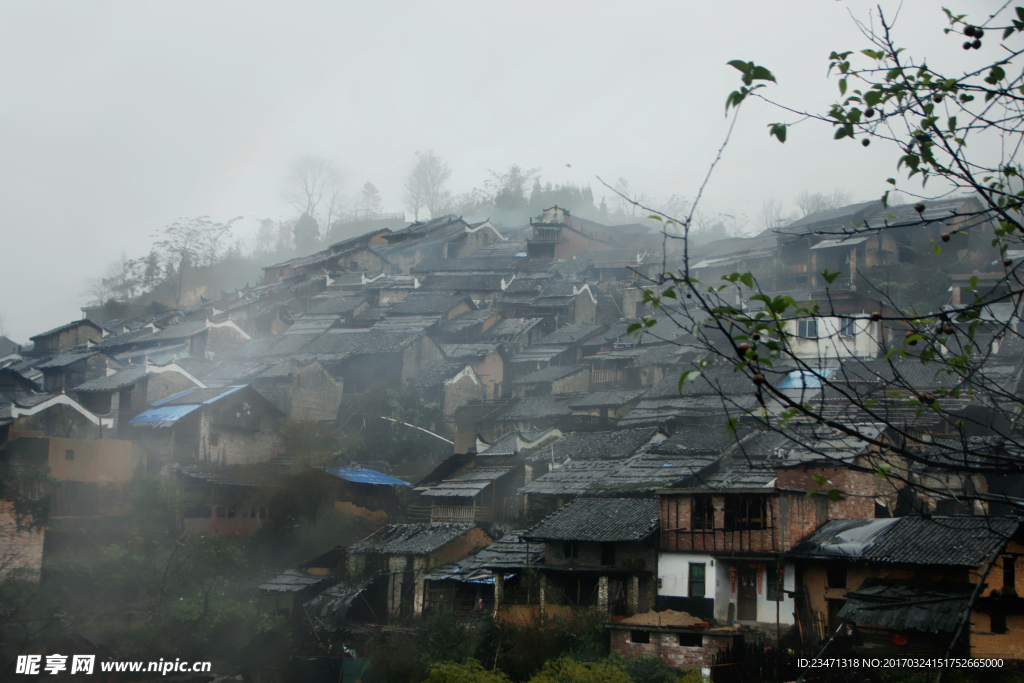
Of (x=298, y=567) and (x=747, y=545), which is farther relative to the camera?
(x=298, y=567)

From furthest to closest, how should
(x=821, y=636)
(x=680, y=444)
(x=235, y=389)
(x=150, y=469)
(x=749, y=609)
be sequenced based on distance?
(x=235, y=389) < (x=150, y=469) < (x=680, y=444) < (x=749, y=609) < (x=821, y=636)

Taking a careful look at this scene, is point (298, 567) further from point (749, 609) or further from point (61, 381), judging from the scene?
point (61, 381)

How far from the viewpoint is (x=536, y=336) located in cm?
4184

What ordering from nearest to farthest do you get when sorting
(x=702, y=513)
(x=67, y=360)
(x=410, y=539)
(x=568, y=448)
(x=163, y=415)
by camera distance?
(x=702, y=513) → (x=410, y=539) → (x=568, y=448) → (x=163, y=415) → (x=67, y=360)

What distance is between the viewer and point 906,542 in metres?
15.2

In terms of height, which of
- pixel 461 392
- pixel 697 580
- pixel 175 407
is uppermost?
pixel 461 392

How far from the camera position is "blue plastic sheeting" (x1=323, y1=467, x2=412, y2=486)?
96.6 feet

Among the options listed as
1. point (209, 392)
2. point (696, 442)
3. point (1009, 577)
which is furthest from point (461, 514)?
point (1009, 577)

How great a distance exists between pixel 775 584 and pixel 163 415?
24.9 metres

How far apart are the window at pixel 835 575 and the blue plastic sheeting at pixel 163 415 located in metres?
24.2

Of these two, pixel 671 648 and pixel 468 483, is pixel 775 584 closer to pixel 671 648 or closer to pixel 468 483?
pixel 671 648

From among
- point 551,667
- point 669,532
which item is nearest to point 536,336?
point 669,532

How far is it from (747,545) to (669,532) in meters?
1.95

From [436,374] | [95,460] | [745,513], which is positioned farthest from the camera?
[436,374]
